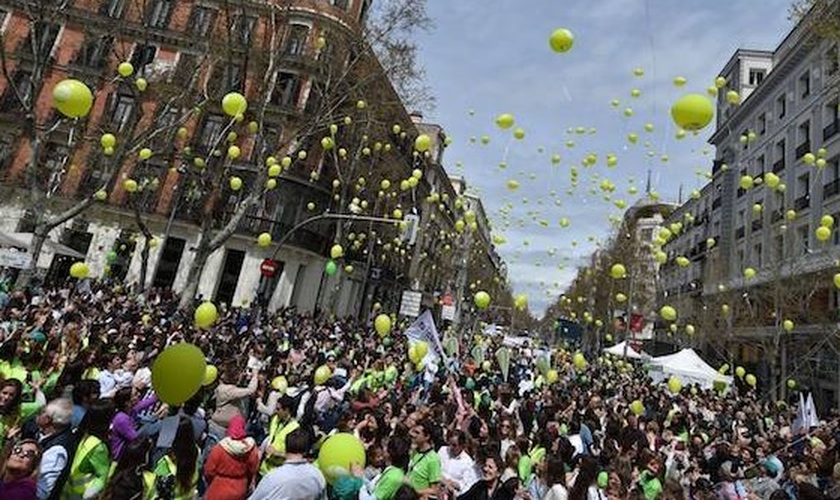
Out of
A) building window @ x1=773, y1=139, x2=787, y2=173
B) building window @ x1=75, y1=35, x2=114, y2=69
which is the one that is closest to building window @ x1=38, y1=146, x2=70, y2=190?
building window @ x1=75, y1=35, x2=114, y2=69

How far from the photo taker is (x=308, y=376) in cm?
843

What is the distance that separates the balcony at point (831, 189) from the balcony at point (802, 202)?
1.42 m

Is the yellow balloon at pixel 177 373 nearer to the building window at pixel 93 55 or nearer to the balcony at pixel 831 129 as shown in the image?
the balcony at pixel 831 129

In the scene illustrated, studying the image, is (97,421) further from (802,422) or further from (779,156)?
(779,156)

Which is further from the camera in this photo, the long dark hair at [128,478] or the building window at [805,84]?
the building window at [805,84]

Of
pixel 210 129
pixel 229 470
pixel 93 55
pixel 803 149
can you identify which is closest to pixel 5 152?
pixel 93 55

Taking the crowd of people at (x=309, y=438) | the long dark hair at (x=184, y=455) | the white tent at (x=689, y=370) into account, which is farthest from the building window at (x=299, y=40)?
the long dark hair at (x=184, y=455)

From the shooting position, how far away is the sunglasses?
3.07 metres

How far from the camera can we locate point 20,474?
10.1 feet

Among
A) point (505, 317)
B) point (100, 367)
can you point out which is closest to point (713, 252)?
point (100, 367)

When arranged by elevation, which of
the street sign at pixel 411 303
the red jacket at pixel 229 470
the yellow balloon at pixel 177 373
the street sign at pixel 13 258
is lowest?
the red jacket at pixel 229 470

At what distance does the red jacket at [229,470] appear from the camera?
3.99m

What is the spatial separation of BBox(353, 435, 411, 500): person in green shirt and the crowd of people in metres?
0.01

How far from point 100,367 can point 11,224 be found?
92.3 feet
